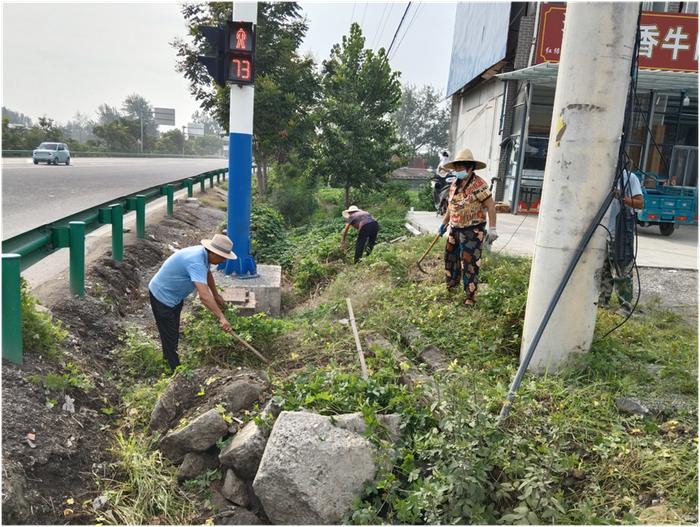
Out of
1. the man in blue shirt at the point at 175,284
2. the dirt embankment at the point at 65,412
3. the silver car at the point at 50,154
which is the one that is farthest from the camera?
the silver car at the point at 50,154

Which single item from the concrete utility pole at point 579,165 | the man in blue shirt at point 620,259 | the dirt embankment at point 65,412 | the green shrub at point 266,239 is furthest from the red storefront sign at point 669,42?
the dirt embankment at point 65,412

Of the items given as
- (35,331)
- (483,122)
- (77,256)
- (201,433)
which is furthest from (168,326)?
(483,122)

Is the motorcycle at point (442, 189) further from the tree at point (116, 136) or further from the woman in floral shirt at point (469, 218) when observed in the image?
the tree at point (116, 136)

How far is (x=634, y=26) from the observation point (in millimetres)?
3953

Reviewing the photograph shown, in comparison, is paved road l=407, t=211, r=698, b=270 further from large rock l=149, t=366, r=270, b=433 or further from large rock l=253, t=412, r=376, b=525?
large rock l=253, t=412, r=376, b=525

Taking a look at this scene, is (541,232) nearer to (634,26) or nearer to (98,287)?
(634,26)

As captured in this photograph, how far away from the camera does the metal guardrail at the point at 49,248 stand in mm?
3934

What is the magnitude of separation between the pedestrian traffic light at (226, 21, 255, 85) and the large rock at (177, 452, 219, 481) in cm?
471

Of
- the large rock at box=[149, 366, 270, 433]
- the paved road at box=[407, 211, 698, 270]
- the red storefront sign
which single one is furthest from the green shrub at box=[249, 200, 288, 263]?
the red storefront sign

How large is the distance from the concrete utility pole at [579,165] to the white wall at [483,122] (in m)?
12.0

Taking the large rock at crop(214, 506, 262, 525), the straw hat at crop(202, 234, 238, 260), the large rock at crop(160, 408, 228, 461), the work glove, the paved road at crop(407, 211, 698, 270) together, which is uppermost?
the work glove

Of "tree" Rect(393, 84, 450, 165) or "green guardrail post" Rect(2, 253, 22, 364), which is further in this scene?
"tree" Rect(393, 84, 450, 165)

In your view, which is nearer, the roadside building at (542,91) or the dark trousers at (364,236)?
the dark trousers at (364,236)

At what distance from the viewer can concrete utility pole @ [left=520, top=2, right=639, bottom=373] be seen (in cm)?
394
